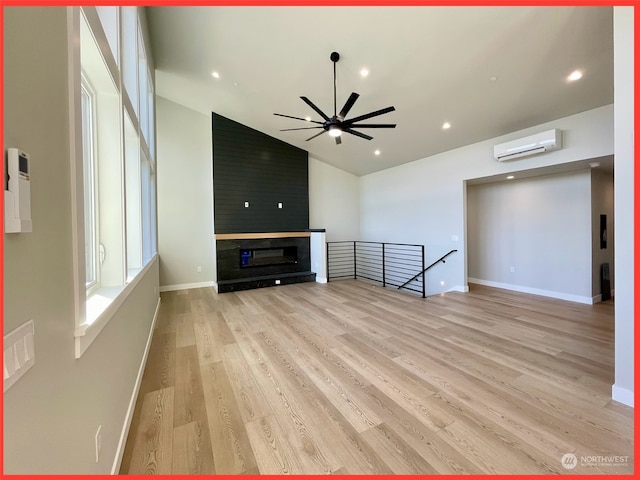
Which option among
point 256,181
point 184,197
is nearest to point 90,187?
point 184,197

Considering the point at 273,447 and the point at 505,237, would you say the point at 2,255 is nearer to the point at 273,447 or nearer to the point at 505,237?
the point at 273,447

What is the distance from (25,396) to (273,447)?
137 centimetres

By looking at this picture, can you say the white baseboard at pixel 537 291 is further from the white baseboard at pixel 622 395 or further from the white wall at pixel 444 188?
the white baseboard at pixel 622 395

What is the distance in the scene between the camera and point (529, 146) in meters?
4.30

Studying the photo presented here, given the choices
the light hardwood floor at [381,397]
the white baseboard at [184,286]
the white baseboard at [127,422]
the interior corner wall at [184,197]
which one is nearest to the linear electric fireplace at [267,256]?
the interior corner wall at [184,197]

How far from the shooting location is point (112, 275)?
6.03 feet

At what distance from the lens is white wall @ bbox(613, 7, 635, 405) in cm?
194

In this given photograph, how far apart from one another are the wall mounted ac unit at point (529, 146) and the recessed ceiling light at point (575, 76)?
808mm

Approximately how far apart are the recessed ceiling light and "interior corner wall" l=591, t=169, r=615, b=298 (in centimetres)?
214

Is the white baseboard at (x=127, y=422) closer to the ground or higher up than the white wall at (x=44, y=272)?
closer to the ground

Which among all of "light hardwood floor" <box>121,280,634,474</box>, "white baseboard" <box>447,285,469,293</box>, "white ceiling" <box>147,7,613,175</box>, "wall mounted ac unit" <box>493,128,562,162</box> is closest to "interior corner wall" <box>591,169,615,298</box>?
"light hardwood floor" <box>121,280,634,474</box>

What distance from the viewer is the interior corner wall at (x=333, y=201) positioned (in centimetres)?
775

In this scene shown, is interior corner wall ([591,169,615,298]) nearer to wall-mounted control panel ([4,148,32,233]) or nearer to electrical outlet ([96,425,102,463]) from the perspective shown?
electrical outlet ([96,425,102,463])

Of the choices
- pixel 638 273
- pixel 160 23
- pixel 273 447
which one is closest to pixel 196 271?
pixel 160 23
